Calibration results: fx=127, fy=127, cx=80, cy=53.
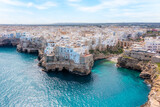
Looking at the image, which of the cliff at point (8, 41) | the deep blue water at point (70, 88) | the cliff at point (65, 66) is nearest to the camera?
the deep blue water at point (70, 88)

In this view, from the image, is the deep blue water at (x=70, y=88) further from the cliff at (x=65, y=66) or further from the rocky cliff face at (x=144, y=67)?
the rocky cliff face at (x=144, y=67)

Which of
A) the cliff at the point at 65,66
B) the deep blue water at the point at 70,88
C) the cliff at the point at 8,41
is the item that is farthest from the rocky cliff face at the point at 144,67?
the cliff at the point at 8,41

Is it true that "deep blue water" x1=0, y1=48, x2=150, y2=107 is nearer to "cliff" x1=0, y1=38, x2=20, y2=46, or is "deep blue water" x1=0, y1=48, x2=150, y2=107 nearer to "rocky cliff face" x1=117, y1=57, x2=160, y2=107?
"rocky cliff face" x1=117, y1=57, x2=160, y2=107

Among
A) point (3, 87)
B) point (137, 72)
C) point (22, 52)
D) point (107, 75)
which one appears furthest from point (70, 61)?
point (22, 52)

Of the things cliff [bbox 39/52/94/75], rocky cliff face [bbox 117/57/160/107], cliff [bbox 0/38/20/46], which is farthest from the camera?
cliff [bbox 0/38/20/46]

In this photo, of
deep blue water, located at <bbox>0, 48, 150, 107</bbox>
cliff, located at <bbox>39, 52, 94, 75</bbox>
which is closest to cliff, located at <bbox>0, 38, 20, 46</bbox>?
deep blue water, located at <bbox>0, 48, 150, 107</bbox>

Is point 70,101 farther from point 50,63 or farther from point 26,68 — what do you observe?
point 26,68

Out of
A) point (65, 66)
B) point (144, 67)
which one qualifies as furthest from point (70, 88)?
point (144, 67)

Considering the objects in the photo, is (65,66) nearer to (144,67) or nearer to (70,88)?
(70,88)
